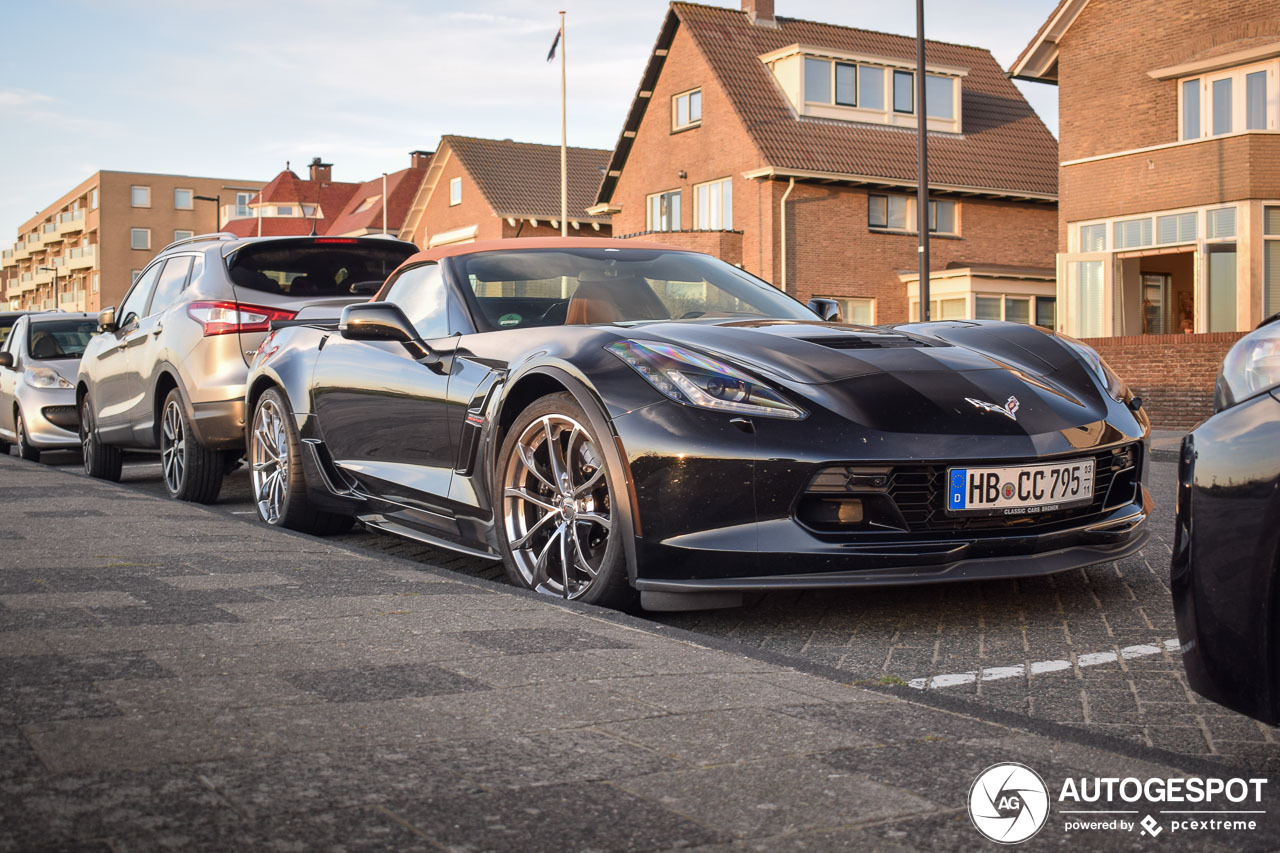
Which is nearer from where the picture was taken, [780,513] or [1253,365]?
[1253,365]

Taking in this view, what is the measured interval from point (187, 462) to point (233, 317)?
0.99 metres

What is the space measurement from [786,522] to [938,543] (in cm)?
48

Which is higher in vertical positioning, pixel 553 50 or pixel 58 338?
pixel 553 50

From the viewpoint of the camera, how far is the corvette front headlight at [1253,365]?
295 centimetres

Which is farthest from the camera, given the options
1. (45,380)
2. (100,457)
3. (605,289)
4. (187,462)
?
(45,380)

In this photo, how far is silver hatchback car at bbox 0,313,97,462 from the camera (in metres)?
13.5

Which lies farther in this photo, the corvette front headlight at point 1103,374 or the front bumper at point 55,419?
the front bumper at point 55,419

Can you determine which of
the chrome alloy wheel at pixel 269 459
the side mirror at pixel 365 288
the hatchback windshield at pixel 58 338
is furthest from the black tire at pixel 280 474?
the hatchback windshield at pixel 58 338

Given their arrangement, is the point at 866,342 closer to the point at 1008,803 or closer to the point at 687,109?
the point at 1008,803

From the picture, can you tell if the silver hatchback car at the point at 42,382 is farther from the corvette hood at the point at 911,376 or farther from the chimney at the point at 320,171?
the chimney at the point at 320,171

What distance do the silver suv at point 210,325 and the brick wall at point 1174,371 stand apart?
13165mm

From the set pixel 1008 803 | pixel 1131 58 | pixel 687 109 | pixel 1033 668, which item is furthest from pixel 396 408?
pixel 687 109

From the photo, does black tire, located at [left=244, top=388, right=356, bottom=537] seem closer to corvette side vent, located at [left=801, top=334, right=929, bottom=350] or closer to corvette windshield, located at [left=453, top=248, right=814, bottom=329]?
corvette windshield, located at [left=453, top=248, right=814, bottom=329]

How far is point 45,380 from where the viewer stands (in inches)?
535
